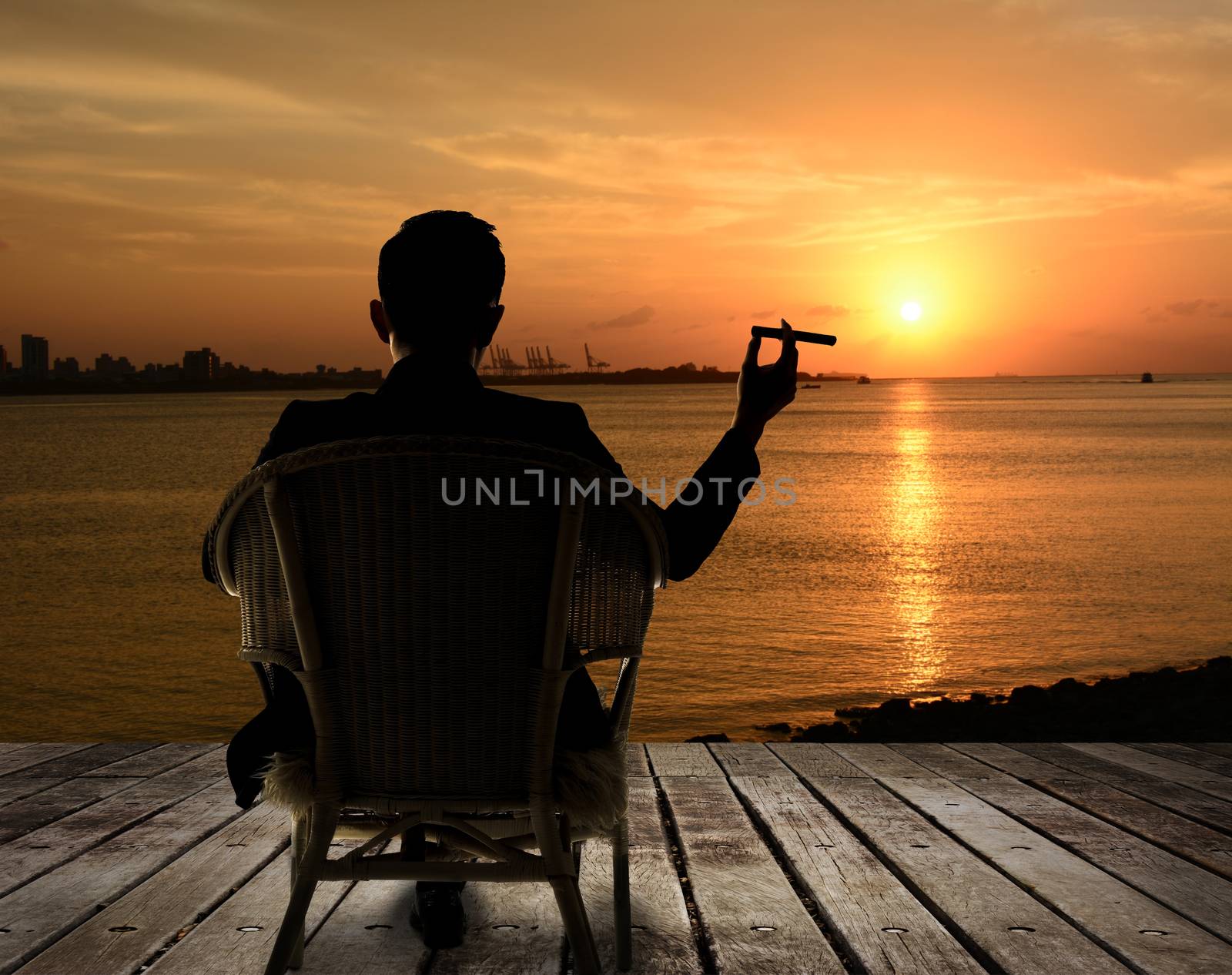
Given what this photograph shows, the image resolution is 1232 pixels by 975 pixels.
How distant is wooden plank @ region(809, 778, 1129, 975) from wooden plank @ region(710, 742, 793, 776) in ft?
1.04

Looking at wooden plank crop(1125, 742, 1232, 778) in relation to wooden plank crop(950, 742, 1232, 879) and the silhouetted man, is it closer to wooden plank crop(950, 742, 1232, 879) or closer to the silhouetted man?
wooden plank crop(950, 742, 1232, 879)

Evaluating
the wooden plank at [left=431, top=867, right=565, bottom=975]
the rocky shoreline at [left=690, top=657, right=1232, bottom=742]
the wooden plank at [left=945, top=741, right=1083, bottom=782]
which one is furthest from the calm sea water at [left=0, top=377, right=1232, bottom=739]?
the wooden plank at [left=431, top=867, right=565, bottom=975]

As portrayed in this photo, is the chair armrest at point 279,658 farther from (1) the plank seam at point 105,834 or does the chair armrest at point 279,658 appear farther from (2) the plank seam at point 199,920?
(1) the plank seam at point 105,834

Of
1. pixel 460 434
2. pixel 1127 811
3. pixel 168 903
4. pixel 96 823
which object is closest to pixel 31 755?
pixel 96 823

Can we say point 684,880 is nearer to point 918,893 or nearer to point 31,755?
point 918,893

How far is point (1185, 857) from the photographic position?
104 inches

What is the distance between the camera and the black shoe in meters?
2.11

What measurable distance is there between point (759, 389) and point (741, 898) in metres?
1.17

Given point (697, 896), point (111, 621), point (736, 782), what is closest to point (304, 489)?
point (697, 896)

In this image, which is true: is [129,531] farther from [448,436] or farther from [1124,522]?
[448,436]

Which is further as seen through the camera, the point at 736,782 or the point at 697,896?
the point at 736,782

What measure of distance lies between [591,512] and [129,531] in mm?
25762

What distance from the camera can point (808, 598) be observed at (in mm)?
15742

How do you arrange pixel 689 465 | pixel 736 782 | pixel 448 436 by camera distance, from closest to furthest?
pixel 448 436
pixel 736 782
pixel 689 465
